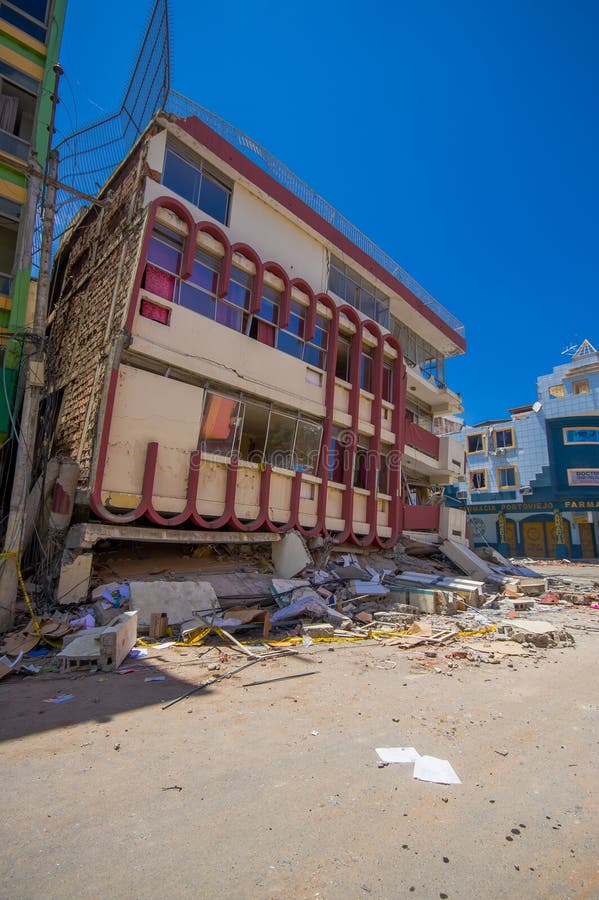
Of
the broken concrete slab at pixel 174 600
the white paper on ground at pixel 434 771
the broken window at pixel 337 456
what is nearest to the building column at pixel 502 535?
the broken window at pixel 337 456

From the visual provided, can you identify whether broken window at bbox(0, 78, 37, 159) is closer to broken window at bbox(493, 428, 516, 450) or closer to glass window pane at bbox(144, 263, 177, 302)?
glass window pane at bbox(144, 263, 177, 302)

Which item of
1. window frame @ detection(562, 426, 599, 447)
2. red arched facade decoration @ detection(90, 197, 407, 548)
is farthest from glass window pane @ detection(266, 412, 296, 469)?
window frame @ detection(562, 426, 599, 447)

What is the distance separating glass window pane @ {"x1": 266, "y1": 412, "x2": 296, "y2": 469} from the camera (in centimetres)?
1305

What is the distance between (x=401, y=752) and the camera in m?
3.71

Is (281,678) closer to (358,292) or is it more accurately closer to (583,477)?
(358,292)

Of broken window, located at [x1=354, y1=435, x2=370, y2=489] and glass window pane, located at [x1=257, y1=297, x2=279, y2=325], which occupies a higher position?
glass window pane, located at [x1=257, y1=297, x2=279, y2=325]

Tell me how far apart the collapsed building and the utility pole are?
1.57 m

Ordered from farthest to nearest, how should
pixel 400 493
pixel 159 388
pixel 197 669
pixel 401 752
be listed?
pixel 400 493, pixel 159 388, pixel 197 669, pixel 401 752

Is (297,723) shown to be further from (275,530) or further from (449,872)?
(275,530)

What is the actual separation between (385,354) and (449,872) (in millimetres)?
16302

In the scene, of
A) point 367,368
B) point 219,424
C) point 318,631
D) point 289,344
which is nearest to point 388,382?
point 367,368

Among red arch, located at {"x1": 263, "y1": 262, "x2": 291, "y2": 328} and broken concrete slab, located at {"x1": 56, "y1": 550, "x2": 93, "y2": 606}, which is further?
red arch, located at {"x1": 263, "y1": 262, "x2": 291, "y2": 328}

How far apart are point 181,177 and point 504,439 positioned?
3372cm

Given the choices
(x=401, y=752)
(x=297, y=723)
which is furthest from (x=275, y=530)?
(x=401, y=752)
